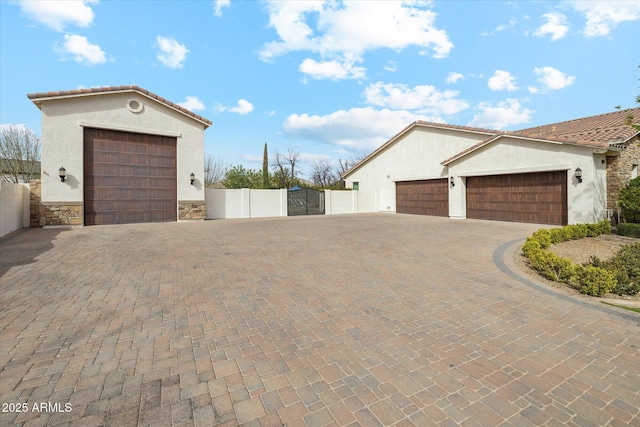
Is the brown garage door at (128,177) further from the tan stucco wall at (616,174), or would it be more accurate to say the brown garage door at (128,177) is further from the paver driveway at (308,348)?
the tan stucco wall at (616,174)

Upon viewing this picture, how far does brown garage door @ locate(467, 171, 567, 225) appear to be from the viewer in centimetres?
1312

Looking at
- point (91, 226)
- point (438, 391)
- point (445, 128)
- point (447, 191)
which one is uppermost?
point (445, 128)

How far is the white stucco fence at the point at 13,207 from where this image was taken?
1071 centimetres

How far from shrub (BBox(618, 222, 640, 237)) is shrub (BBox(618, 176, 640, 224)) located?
0.58 metres

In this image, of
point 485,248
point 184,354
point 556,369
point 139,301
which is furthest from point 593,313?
point 139,301

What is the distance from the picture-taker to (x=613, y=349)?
314 centimetres

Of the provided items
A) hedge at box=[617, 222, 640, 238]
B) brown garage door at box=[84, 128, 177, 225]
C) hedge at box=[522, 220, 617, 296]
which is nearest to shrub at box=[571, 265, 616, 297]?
hedge at box=[522, 220, 617, 296]

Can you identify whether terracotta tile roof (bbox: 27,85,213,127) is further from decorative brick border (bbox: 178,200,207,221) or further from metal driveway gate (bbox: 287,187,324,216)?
metal driveway gate (bbox: 287,187,324,216)

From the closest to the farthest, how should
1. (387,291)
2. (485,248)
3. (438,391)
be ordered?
(438,391)
(387,291)
(485,248)

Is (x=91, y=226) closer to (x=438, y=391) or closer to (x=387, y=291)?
(x=387, y=291)

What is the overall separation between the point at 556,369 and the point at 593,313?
2081 mm

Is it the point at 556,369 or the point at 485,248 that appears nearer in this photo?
the point at 556,369

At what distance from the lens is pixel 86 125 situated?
13562 mm

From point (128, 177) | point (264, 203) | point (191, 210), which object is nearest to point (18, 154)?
point (128, 177)
